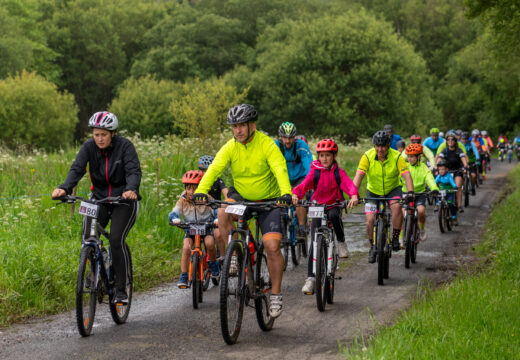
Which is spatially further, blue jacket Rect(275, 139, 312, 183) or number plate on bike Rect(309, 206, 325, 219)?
blue jacket Rect(275, 139, 312, 183)

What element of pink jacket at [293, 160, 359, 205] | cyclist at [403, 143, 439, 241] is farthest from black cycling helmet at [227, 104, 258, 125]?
cyclist at [403, 143, 439, 241]

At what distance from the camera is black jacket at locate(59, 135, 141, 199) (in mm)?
6922

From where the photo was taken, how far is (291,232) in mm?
10719

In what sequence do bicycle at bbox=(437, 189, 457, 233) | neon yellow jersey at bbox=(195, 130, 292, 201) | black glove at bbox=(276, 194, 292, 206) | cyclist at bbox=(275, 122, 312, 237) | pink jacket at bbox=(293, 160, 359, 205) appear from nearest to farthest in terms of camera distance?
black glove at bbox=(276, 194, 292, 206) → neon yellow jersey at bbox=(195, 130, 292, 201) → pink jacket at bbox=(293, 160, 359, 205) → cyclist at bbox=(275, 122, 312, 237) → bicycle at bbox=(437, 189, 457, 233)

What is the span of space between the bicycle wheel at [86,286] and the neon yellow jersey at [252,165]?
133 centimetres

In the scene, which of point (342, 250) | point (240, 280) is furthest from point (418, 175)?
point (240, 280)

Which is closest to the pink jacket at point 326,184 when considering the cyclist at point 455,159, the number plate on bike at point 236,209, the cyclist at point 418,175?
the number plate on bike at point 236,209

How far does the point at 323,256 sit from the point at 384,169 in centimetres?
276

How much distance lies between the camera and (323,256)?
7.68m

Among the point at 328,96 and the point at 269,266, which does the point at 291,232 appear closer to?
the point at 269,266

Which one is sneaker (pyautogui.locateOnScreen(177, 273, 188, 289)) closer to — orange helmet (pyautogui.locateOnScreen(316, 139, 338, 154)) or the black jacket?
the black jacket

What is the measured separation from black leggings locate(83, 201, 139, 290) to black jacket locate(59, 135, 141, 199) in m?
0.18

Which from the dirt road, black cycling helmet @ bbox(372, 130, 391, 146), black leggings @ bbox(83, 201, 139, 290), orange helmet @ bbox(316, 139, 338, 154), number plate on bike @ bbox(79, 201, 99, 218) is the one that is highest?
black cycling helmet @ bbox(372, 130, 391, 146)

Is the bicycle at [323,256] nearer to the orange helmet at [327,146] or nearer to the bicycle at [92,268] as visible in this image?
the orange helmet at [327,146]
